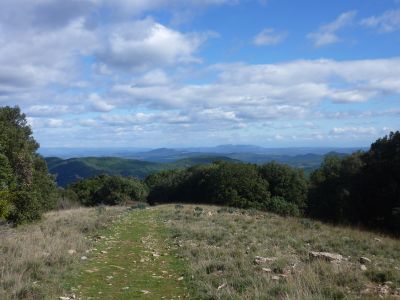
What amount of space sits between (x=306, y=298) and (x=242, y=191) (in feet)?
178

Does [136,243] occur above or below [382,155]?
below

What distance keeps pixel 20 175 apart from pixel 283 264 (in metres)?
27.2

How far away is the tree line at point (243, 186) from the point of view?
2859cm

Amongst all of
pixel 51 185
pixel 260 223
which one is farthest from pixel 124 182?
pixel 260 223

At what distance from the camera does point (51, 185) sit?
139 feet

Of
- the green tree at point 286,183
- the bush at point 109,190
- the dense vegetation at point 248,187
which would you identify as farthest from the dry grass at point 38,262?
the bush at point 109,190

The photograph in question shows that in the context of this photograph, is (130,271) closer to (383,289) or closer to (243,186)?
(383,289)

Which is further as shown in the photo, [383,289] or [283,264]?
[283,264]

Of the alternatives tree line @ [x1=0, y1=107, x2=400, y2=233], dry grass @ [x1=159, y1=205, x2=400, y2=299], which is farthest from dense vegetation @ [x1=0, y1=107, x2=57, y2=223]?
dry grass @ [x1=159, y1=205, x2=400, y2=299]

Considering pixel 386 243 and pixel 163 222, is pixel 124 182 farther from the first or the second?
pixel 386 243

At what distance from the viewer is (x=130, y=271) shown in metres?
11.0

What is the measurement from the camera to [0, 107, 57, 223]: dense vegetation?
799 inches

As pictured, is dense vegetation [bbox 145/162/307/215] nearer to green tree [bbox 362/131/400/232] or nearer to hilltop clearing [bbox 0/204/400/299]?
green tree [bbox 362/131/400/232]

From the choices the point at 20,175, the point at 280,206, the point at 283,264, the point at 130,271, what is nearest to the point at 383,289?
the point at 283,264
